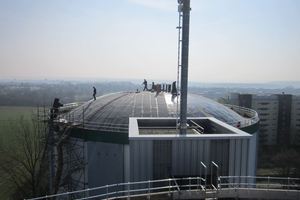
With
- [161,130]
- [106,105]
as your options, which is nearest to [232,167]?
[161,130]

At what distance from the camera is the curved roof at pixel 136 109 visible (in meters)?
25.9

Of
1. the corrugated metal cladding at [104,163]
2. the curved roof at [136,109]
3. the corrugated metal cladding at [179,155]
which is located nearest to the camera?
the corrugated metal cladding at [179,155]

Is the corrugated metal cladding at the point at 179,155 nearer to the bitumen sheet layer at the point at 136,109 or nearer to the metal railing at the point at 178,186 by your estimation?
the metal railing at the point at 178,186

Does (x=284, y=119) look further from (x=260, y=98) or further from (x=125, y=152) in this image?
(x=125, y=152)

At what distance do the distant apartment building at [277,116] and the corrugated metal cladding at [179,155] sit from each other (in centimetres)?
6188

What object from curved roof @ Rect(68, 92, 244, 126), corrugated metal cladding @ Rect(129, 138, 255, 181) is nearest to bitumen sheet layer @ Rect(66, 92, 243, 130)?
curved roof @ Rect(68, 92, 244, 126)

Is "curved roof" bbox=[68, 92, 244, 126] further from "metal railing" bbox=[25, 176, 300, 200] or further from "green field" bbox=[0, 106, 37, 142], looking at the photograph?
"green field" bbox=[0, 106, 37, 142]

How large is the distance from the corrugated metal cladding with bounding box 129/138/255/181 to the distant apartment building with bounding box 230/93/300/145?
203 ft

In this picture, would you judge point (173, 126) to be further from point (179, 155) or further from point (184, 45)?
point (179, 155)

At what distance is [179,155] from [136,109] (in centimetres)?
1195

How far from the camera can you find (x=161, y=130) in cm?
2094

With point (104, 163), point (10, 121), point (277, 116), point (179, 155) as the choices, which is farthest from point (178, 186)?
point (277, 116)

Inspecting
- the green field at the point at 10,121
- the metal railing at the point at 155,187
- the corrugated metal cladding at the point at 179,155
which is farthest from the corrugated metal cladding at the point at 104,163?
the green field at the point at 10,121

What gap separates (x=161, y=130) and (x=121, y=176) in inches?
171
